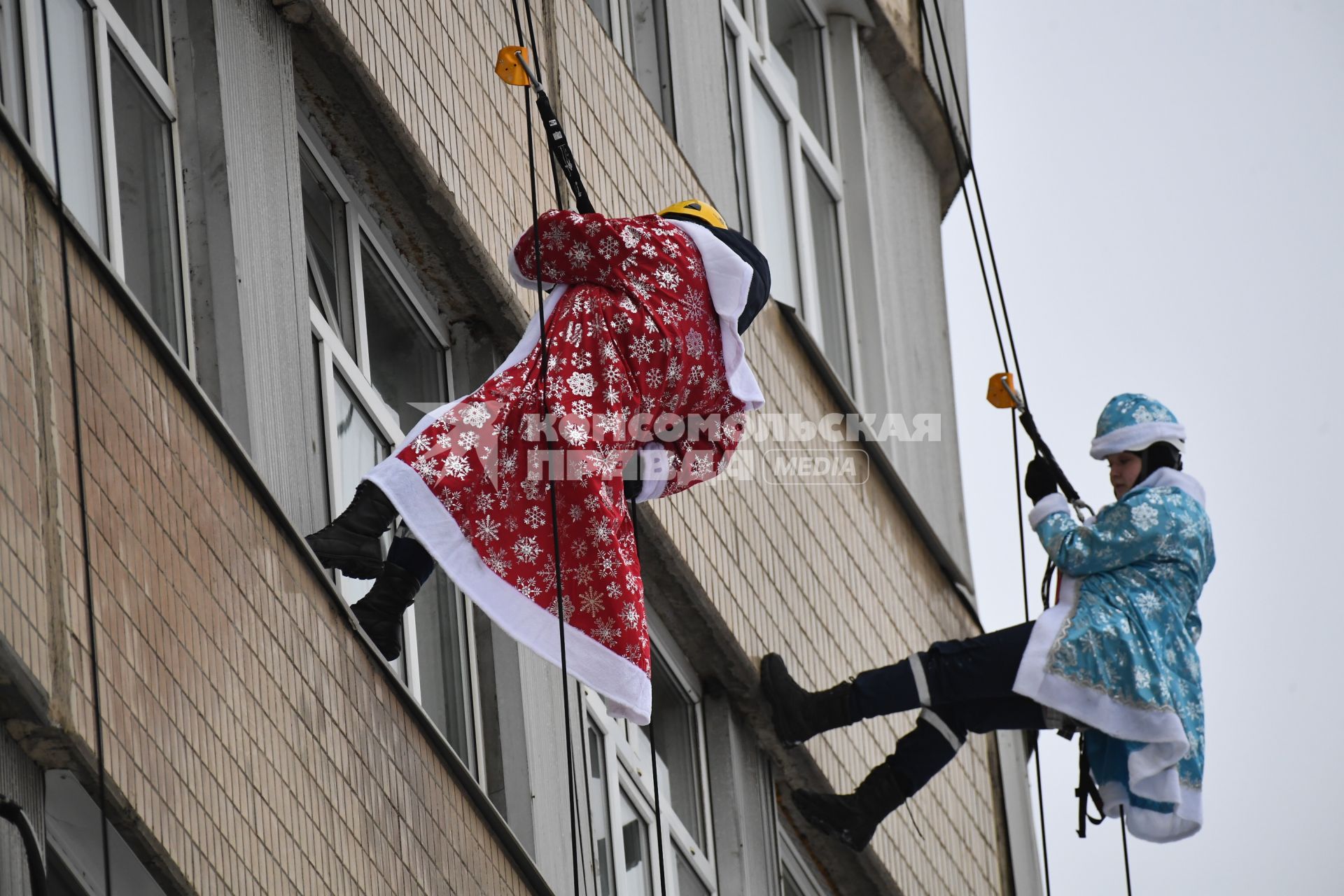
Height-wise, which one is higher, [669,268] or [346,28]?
[346,28]

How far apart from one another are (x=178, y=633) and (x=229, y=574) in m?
0.28

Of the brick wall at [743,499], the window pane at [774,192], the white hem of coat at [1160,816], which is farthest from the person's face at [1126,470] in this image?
the window pane at [774,192]

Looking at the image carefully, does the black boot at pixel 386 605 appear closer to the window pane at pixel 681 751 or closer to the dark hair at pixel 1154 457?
the window pane at pixel 681 751

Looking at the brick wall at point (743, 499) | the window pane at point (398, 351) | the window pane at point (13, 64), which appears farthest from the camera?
the window pane at point (398, 351)

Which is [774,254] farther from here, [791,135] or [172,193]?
[172,193]

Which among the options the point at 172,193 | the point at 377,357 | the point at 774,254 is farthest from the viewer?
the point at 774,254

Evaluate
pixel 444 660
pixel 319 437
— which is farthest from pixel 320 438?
pixel 444 660

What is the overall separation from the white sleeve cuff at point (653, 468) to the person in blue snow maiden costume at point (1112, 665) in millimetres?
1559

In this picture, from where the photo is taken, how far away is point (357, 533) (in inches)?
286

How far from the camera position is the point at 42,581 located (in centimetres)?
634

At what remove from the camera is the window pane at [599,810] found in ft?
29.4

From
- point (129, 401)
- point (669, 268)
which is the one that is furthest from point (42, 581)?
point (669, 268)

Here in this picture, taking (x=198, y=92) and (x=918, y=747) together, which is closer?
(x=198, y=92)

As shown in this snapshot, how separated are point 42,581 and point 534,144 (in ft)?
10.1
